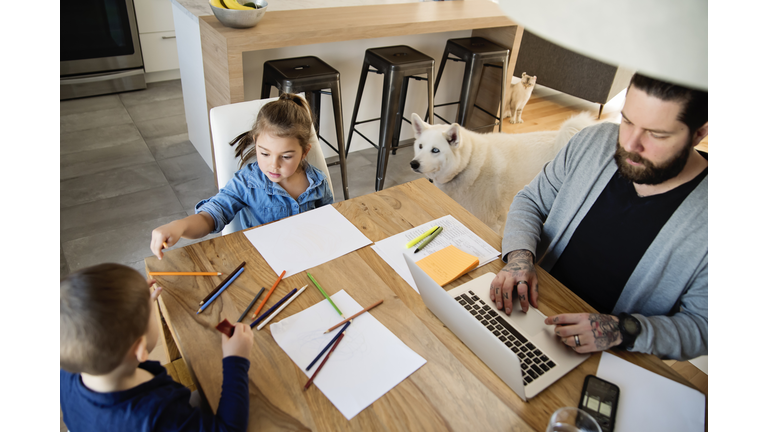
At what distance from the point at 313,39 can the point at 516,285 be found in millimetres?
1735

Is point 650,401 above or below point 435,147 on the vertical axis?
above

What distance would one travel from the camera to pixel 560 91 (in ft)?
15.3

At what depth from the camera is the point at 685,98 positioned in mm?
871

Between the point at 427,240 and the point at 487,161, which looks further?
the point at 487,161

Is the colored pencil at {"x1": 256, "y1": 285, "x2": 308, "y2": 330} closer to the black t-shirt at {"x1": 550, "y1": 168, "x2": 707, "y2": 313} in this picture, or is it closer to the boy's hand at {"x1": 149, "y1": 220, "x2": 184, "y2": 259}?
the boy's hand at {"x1": 149, "y1": 220, "x2": 184, "y2": 259}

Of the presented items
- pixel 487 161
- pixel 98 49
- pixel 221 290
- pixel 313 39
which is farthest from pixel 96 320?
pixel 98 49

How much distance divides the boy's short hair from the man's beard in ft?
3.53

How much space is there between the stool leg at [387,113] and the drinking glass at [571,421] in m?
2.17

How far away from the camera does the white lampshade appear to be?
0.35 m

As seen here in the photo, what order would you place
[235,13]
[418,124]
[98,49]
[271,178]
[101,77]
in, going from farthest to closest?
[101,77] → [98,49] → [418,124] → [235,13] → [271,178]

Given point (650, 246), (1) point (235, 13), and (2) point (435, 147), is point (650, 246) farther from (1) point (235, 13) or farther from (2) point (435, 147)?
(1) point (235, 13)

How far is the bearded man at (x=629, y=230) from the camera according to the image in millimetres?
941
